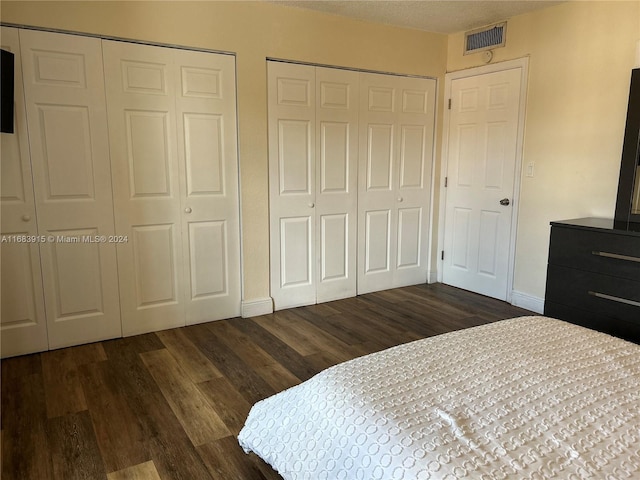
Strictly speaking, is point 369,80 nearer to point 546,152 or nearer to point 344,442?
point 546,152

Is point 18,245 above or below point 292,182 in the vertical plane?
below

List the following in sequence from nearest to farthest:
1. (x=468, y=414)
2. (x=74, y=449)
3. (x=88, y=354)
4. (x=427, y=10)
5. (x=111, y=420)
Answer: (x=468, y=414) < (x=74, y=449) < (x=111, y=420) < (x=88, y=354) < (x=427, y=10)

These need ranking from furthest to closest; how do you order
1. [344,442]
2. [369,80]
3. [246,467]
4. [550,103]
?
[369,80], [550,103], [246,467], [344,442]

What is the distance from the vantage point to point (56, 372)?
270cm

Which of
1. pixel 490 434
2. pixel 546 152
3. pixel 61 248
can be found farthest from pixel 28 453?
pixel 546 152

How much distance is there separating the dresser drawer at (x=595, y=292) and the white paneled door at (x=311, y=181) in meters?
1.69

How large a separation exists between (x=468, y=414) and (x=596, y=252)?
203 centimetres

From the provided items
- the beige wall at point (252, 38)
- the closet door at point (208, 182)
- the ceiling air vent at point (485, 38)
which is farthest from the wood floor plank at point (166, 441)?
the ceiling air vent at point (485, 38)

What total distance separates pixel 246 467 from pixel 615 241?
2.43 metres

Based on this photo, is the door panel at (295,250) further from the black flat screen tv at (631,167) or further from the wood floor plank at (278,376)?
the black flat screen tv at (631,167)

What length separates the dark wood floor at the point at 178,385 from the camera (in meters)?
1.94

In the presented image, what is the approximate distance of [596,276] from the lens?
2.85 meters

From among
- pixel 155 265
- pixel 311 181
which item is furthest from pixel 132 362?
pixel 311 181

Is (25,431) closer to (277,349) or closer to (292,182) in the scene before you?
(277,349)
